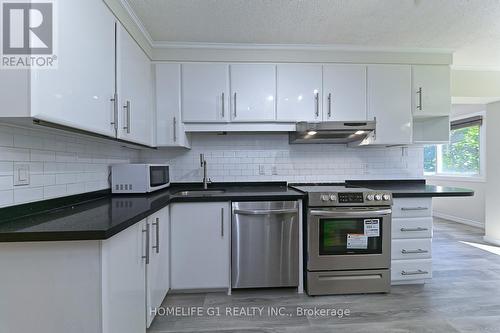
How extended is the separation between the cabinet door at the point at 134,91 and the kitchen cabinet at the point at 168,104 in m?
0.08

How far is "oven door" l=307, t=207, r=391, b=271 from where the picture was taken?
94.4 inches

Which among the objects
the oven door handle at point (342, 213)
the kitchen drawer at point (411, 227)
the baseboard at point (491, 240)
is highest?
the oven door handle at point (342, 213)

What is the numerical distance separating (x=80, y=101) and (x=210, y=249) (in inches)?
60.6

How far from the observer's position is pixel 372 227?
2426 millimetres

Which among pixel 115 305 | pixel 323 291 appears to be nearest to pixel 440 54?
pixel 323 291

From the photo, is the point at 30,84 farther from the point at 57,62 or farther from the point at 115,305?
the point at 115,305

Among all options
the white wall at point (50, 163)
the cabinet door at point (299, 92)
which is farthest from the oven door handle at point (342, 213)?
the white wall at point (50, 163)

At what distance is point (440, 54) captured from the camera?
116 inches

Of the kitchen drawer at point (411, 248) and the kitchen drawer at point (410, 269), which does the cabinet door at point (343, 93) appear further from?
the kitchen drawer at point (410, 269)

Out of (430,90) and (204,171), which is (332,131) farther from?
(204,171)

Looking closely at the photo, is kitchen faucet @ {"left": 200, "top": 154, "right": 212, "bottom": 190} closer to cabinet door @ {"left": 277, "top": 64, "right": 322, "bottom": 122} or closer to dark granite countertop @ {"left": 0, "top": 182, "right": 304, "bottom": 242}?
dark granite countertop @ {"left": 0, "top": 182, "right": 304, "bottom": 242}

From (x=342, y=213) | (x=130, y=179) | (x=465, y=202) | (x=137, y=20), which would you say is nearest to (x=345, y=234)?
(x=342, y=213)

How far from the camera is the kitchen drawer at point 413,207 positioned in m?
2.54

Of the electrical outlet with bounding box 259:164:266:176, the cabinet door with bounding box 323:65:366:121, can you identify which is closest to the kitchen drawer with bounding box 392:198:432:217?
the cabinet door with bounding box 323:65:366:121
